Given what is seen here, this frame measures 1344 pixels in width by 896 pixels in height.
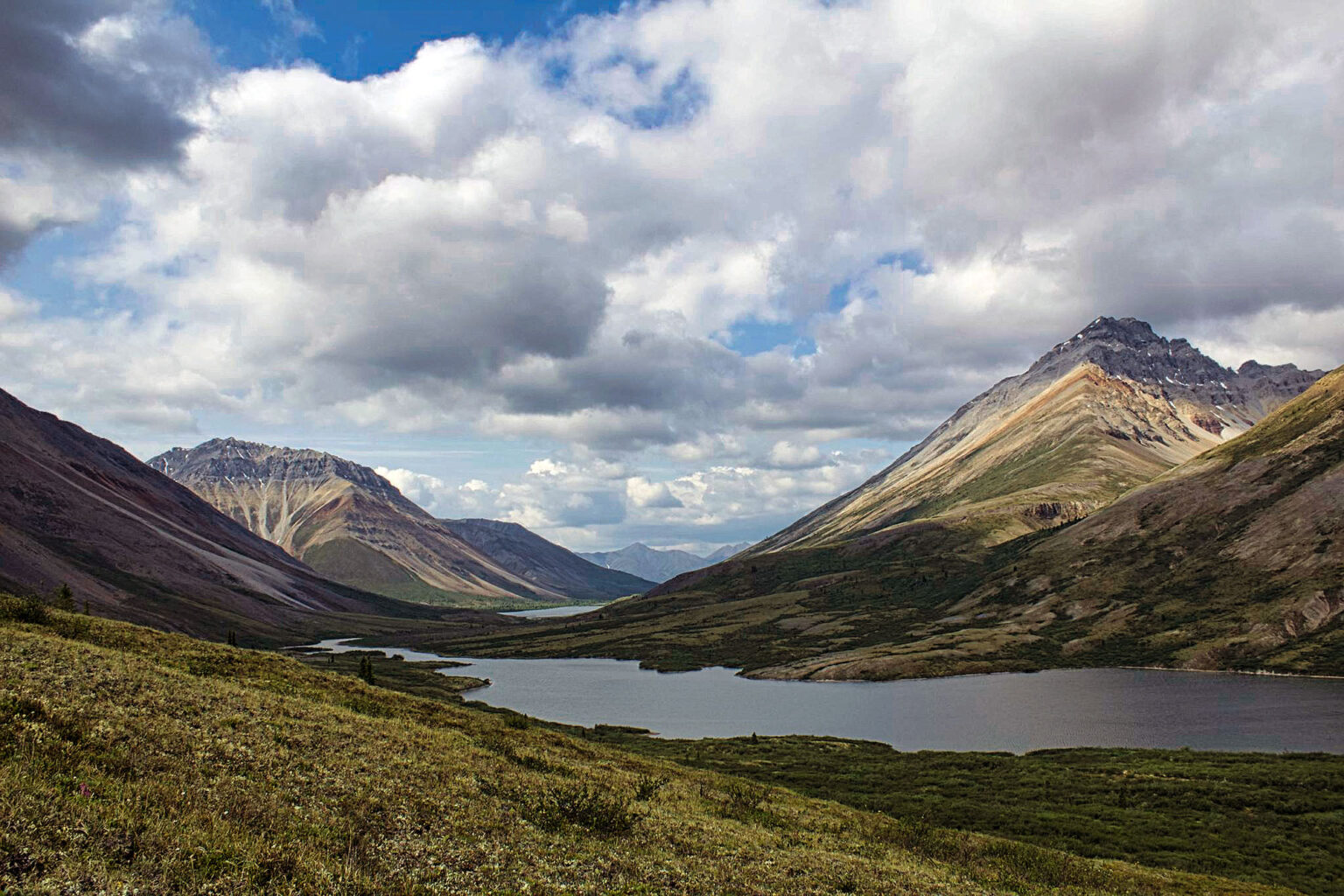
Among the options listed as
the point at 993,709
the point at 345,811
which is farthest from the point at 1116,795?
the point at 993,709

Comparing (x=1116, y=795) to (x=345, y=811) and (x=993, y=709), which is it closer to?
(x=345, y=811)

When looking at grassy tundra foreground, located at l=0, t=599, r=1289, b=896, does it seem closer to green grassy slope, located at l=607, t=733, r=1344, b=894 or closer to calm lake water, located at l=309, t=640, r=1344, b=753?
green grassy slope, located at l=607, t=733, r=1344, b=894

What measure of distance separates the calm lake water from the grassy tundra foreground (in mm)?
67549

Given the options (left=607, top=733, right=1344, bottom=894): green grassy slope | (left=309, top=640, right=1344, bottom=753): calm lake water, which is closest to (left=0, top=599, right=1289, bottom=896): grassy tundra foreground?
(left=607, top=733, right=1344, bottom=894): green grassy slope

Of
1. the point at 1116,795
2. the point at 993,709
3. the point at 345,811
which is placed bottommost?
the point at 993,709

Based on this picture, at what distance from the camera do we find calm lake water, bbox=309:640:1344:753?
10088 centimetres

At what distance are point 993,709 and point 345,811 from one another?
4995 inches

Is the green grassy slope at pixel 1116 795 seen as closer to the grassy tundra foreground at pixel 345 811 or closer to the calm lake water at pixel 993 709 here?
the grassy tundra foreground at pixel 345 811

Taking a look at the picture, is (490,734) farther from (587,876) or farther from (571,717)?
(571,717)

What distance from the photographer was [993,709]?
5044 inches

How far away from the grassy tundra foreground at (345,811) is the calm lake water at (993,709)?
222 ft

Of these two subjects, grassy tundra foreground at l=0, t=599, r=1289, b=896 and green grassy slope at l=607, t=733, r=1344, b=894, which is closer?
grassy tundra foreground at l=0, t=599, r=1289, b=896

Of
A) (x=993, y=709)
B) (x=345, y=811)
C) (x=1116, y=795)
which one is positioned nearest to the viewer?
(x=345, y=811)

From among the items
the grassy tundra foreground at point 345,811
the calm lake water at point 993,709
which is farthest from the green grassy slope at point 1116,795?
the calm lake water at point 993,709
